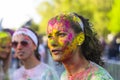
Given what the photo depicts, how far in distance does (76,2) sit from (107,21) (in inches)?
192

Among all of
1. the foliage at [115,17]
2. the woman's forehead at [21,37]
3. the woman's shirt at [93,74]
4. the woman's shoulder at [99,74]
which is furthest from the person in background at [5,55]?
the foliage at [115,17]

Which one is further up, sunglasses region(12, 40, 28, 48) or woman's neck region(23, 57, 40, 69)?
sunglasses region(12, 40, 28, 48)

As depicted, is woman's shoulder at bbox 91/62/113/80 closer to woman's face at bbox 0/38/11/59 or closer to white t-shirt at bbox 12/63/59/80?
white t-shirt at bbox 12/63/59/80

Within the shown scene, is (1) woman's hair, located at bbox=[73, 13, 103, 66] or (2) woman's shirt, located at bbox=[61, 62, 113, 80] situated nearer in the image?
(2) woman's shirt, located at bbox=[61, 62, 113, 80]

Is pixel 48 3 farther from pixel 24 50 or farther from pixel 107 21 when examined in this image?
pixel 24 50

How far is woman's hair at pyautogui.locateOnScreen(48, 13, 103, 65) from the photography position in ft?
15.2

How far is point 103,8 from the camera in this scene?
57.7 meters

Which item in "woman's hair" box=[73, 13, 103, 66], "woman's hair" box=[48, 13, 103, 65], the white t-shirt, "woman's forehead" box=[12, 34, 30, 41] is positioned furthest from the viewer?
"woman's forehead" box=[12, 34, 30, 41]

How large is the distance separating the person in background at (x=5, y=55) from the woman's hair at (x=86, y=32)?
223 cm

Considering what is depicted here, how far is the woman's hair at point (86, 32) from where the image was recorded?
4.64 metres

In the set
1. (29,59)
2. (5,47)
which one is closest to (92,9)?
(5,47)

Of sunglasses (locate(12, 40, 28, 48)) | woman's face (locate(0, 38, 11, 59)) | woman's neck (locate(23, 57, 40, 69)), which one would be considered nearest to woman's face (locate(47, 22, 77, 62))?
woman's neck (locate(23, 57, 40, 69))

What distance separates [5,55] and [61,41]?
110 inches

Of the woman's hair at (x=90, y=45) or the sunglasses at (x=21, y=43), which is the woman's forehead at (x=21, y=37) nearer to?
the sunglasses at (x=21, y=43)
